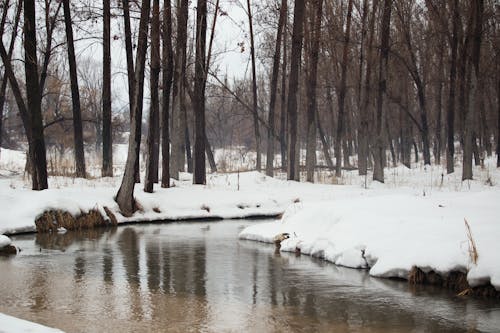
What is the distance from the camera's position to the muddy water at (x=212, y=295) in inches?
265

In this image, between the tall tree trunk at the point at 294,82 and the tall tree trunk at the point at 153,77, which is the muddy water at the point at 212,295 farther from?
the tall tree trunk at the point at 294,82

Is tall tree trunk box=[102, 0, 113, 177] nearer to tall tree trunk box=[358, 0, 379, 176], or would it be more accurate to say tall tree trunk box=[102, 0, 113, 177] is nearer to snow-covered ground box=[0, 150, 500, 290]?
snow-covered ground box=[0, 150, 500, 290]

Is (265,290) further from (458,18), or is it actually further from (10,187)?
(458,18)

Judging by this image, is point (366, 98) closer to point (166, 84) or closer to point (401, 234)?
point (166, 84)

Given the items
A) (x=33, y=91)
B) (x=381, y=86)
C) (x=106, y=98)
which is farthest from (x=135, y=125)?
(x=381, y=86)

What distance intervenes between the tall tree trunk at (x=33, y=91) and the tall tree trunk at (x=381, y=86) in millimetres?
13591

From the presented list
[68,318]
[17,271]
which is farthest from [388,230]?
[17,271]

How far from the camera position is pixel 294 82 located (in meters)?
24.4

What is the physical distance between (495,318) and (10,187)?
47.8ft

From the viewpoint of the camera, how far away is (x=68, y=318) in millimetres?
6820

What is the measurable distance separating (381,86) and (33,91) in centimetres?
1425

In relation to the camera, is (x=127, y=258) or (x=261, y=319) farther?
(x=127, y=258)

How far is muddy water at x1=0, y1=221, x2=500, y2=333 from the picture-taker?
265 inches

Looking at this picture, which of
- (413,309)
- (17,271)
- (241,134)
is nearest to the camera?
(413,309)
